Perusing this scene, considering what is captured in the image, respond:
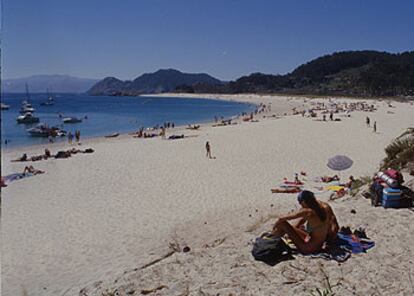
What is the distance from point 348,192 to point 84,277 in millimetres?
6596

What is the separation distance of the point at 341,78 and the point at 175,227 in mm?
137095

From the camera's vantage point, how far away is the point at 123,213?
9.59 meters

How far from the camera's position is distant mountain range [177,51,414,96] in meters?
94.1

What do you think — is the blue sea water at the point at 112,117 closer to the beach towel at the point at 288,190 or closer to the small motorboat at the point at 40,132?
the small motorboat at the point at 40,132

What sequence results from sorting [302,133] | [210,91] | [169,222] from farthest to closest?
1. [210,91]
2. [302,133]
3. [169,222]

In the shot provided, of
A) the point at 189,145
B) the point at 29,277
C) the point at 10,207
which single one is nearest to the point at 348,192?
the point at 29,277

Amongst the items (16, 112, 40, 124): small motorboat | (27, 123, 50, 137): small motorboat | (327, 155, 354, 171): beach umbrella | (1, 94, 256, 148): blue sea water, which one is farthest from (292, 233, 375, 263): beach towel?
(16, 112, 40, 124): small motorboat

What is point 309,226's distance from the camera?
5.37 metres

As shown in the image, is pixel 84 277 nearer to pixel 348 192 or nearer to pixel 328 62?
pixel 348 192

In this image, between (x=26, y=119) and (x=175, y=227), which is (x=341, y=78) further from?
(x=175, y=227)

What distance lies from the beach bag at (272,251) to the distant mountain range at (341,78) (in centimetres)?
9493

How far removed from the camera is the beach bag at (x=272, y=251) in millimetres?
5309

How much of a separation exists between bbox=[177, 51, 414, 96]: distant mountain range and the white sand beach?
85.4 meters

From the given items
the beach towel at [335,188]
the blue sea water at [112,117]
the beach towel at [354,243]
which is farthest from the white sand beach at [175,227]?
the blue sea water at [112,117]
